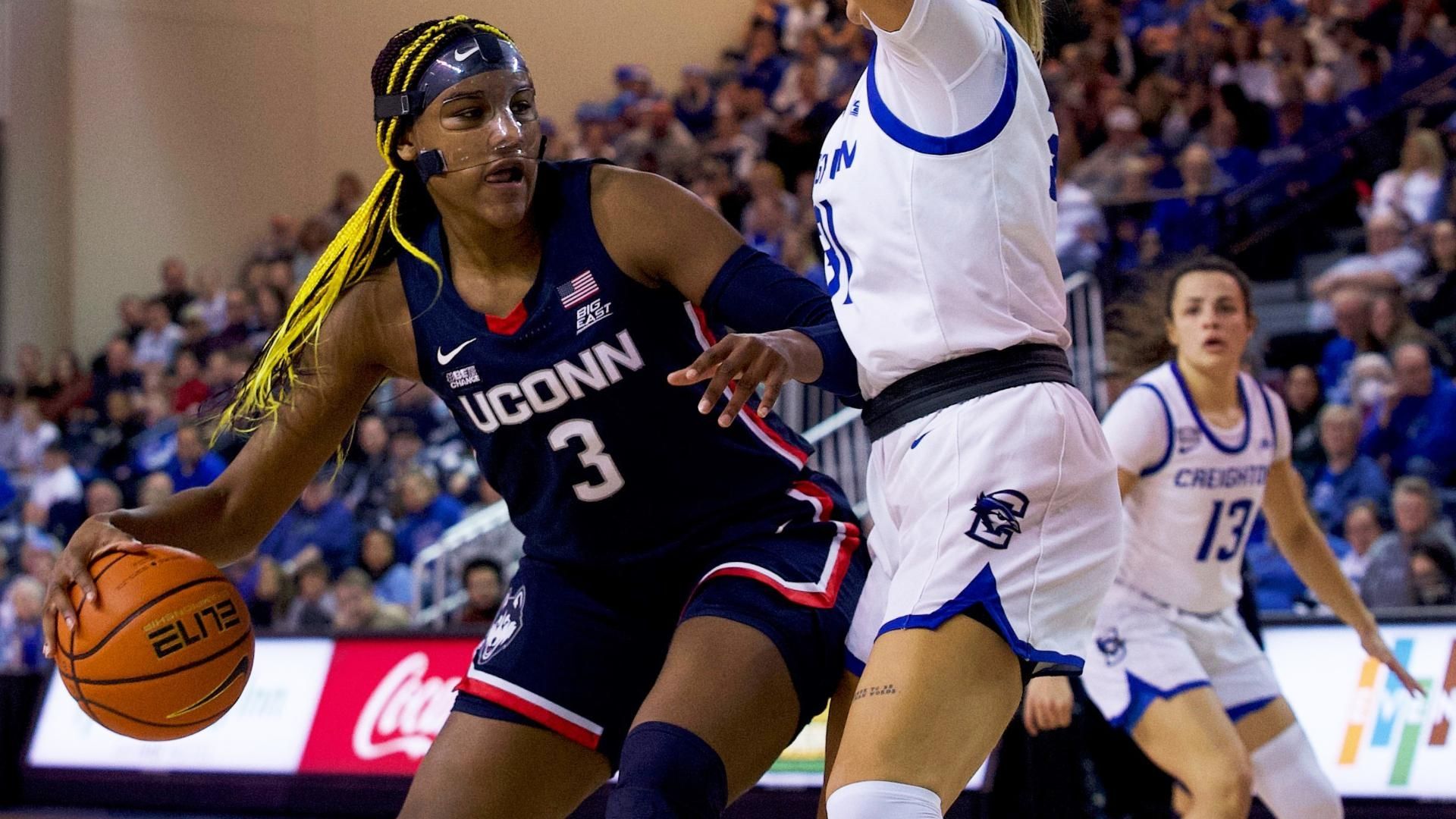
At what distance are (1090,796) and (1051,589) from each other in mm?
3636

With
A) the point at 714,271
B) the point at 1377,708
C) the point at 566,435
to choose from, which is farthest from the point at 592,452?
the point at 1377,708

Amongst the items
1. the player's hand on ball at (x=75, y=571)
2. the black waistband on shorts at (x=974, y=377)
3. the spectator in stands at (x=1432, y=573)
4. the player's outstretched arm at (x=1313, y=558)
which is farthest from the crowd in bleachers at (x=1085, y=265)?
the black waistband on shorts at (x=974, y=377)

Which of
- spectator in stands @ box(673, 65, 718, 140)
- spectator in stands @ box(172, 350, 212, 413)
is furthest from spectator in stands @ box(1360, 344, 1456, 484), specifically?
spectator in stands @ box(172, 350, 212, 413)

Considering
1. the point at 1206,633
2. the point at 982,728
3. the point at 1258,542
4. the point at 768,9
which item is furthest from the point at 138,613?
the point at 768,9

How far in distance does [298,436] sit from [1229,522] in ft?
8.75

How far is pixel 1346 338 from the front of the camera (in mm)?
8414

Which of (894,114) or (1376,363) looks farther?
(1376,363)

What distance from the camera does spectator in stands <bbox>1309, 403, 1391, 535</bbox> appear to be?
7.67 metres

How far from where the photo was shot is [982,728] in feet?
8.03

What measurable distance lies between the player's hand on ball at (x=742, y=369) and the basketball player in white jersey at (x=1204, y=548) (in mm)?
2190

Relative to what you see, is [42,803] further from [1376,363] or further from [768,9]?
[768,9]

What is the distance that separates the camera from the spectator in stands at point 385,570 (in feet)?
31.0

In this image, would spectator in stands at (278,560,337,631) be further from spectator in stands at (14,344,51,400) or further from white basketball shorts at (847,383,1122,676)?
white basketball shorts at (847,383,1122,676)

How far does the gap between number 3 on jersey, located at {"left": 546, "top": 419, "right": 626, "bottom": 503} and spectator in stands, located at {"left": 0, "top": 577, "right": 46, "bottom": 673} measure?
25.8 feet
